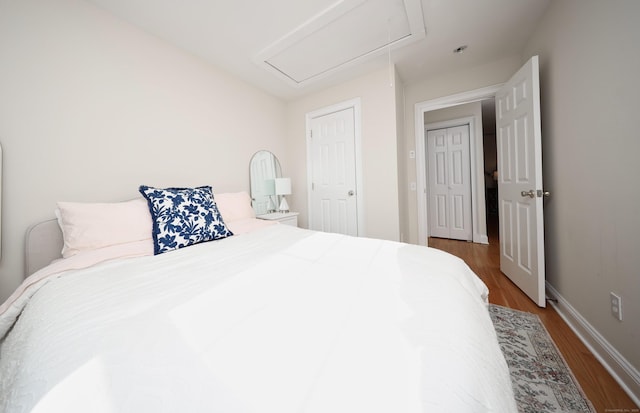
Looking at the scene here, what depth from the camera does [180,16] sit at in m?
1.72

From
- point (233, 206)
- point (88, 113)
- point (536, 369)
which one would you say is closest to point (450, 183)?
point (536, 369)

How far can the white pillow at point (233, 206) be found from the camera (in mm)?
1969

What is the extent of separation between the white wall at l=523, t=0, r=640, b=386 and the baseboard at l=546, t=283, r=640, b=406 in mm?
34

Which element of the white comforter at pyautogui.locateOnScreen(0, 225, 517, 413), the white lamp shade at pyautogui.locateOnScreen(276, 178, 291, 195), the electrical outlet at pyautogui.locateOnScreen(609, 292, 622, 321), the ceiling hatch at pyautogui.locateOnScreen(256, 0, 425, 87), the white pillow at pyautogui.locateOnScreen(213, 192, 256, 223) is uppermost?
the ceiling hatch at pyautogui.locateOnScreen(256, 0, 425, 87)

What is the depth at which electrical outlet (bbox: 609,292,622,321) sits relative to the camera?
113 cm

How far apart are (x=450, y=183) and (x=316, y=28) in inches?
132

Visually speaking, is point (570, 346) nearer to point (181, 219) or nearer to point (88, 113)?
point (181, 219)

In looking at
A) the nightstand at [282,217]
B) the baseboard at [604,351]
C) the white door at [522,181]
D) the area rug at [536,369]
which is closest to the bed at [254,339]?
the area rug at [536,369]

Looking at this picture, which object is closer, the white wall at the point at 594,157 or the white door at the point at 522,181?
the white wall at the point at 594,157

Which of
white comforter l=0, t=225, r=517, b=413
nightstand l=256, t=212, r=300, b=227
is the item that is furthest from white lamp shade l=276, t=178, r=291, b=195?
white comforter l=0, t=225, r=517, b=413

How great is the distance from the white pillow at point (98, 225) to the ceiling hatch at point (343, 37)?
193 cm

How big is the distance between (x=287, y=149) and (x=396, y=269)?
2867 mm

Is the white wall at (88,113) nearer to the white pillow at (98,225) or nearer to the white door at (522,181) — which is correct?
the white pillow at (98,225)

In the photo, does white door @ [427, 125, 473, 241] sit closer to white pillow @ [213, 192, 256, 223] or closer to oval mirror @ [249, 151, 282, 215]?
oval mirror @ [249, 151, 282, 215]
